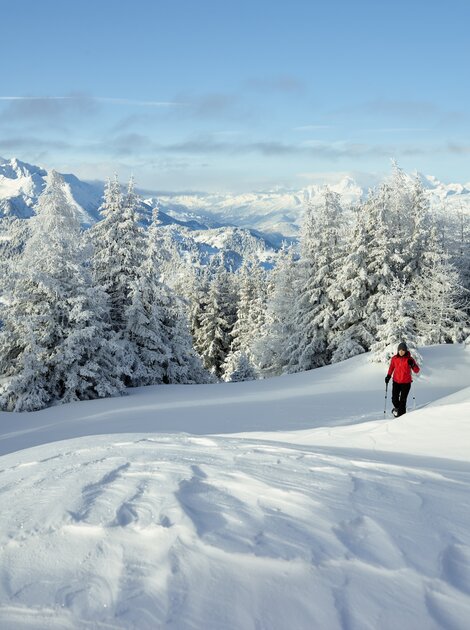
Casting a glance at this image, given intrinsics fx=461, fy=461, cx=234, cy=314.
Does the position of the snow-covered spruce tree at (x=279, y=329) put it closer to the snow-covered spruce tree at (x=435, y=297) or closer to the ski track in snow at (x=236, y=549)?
the snow-covered spruce tree at (x=435, y=297)

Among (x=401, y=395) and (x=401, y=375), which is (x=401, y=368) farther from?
(x=401, y=395)

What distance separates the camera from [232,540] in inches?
107

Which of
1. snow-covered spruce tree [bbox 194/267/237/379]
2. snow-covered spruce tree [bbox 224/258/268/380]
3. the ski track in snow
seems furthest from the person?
snow-covered spruce tree [bbox 194/267/237/379]

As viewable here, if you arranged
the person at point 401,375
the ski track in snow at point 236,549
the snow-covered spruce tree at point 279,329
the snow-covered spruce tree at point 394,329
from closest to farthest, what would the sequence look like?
the ski track in snow at point 236,549, the person at point 401,375, the snow-covered spruce tree at point 394,329, the snow-covered spruce tree at point 279,329

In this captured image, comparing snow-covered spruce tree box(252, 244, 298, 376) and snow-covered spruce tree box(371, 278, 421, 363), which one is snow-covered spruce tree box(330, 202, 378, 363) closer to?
snow-covered spruce tree box(252, 244, 298, 376)

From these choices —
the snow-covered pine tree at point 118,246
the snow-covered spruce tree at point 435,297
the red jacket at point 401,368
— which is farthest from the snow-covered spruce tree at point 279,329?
the red jacket at point 401,368

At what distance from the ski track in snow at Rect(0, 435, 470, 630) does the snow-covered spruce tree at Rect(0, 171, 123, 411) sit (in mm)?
13789

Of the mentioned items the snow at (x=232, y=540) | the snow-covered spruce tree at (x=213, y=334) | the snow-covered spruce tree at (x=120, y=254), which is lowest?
the snow-covered spruce tree at (x=213, y=334)

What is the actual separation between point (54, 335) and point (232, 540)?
16.5 meters

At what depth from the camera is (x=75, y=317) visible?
55.8ft

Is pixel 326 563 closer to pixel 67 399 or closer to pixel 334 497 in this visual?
pixel 334 497

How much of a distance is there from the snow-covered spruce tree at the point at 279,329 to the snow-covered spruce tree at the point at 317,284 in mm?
1165

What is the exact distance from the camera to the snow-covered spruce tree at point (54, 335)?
17062 mm

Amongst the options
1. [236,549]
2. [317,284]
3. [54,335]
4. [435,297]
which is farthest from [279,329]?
[236,549]
